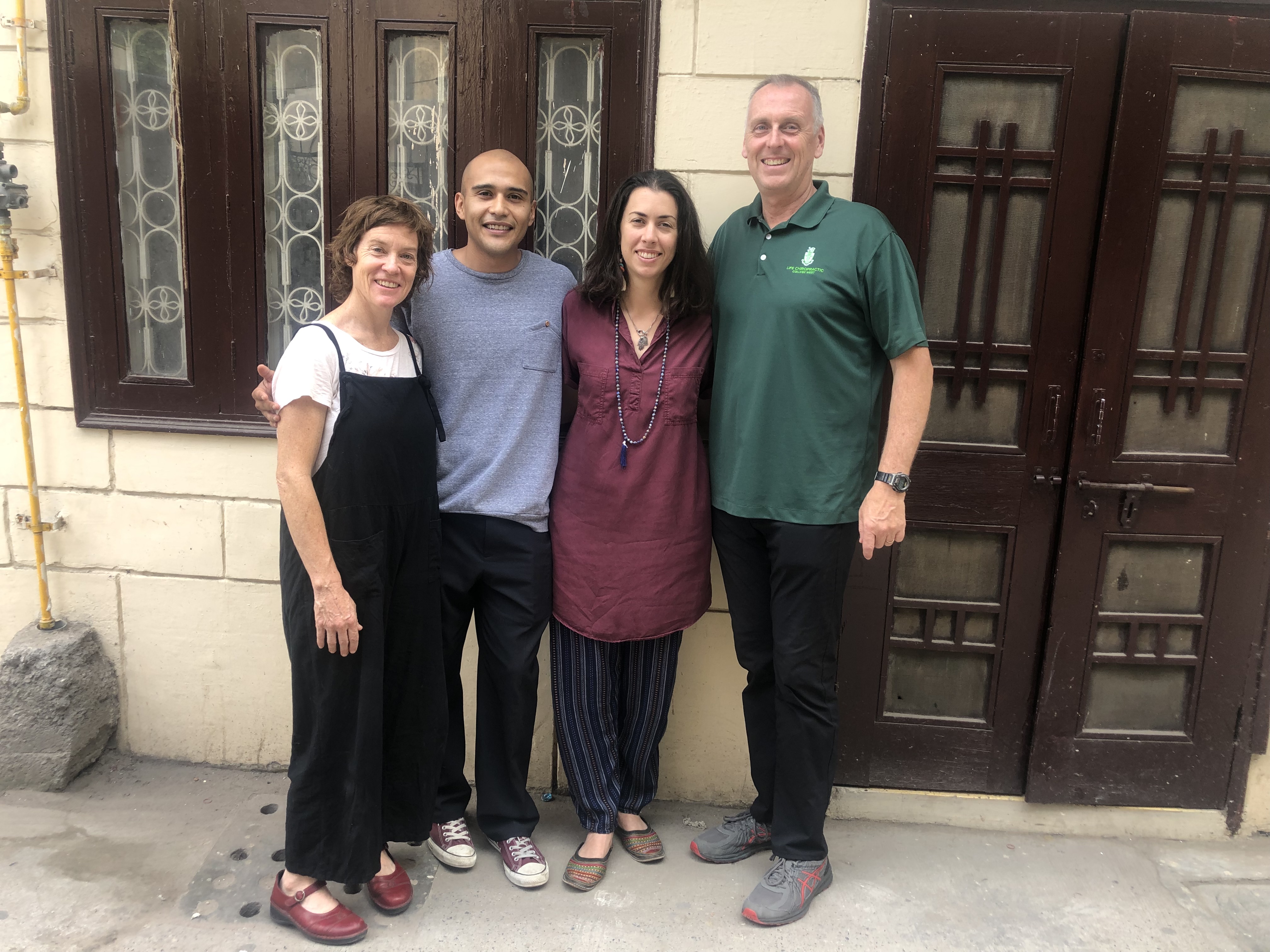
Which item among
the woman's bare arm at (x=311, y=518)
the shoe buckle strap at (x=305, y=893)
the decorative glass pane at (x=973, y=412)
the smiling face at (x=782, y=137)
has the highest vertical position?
the smiling face at (x=782, y=137)

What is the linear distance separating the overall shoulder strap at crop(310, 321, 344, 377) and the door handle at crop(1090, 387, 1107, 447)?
209 centimetres

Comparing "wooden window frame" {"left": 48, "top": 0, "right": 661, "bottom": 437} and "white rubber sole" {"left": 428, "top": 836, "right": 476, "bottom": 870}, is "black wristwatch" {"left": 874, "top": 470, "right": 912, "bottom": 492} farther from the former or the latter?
"white rubber sole" {"left": 428, "top": 836, "right": 476, "bottom": 870}

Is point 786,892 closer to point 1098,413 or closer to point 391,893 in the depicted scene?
point 391,893

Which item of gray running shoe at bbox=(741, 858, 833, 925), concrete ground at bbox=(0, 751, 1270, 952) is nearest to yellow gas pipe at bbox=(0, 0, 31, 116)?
concrete ground at bbox=(0, 751, 1270, 952)

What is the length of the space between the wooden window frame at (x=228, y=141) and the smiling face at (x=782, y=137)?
1.50ft

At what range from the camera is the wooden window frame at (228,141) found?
8.77ft

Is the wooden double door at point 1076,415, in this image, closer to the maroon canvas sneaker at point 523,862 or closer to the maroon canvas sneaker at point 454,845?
the maroon canvas sneaker at point 523,862

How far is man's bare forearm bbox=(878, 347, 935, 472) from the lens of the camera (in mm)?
2213

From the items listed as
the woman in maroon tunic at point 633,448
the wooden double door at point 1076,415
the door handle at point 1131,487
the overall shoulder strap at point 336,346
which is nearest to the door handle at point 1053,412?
the wooden double door at point 1076,415

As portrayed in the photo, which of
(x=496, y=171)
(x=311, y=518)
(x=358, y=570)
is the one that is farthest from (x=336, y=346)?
(x=496, y=171)

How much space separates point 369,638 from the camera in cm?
216

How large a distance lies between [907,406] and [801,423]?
26cm

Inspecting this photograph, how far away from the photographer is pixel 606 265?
2.38 metres

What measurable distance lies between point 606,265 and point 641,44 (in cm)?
76
